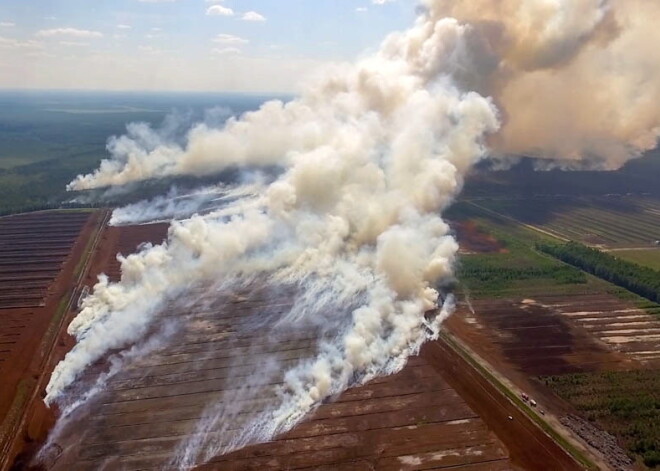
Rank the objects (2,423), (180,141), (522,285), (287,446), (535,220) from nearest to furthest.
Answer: (287,446) → (2,423) → (522,285) → (535,220) → (180,141)

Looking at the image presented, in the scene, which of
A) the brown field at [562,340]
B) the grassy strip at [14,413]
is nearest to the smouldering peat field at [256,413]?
the grassy strip at [14,413]

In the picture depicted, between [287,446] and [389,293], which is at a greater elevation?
[389,293]

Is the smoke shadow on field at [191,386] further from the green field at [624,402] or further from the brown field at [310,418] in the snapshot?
the green field at [624,402]

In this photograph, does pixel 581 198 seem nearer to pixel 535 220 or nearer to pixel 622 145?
pixel 535 220

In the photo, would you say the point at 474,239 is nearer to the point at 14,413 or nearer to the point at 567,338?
the point at 567,338

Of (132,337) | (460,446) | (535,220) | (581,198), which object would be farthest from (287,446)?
(581,198)
